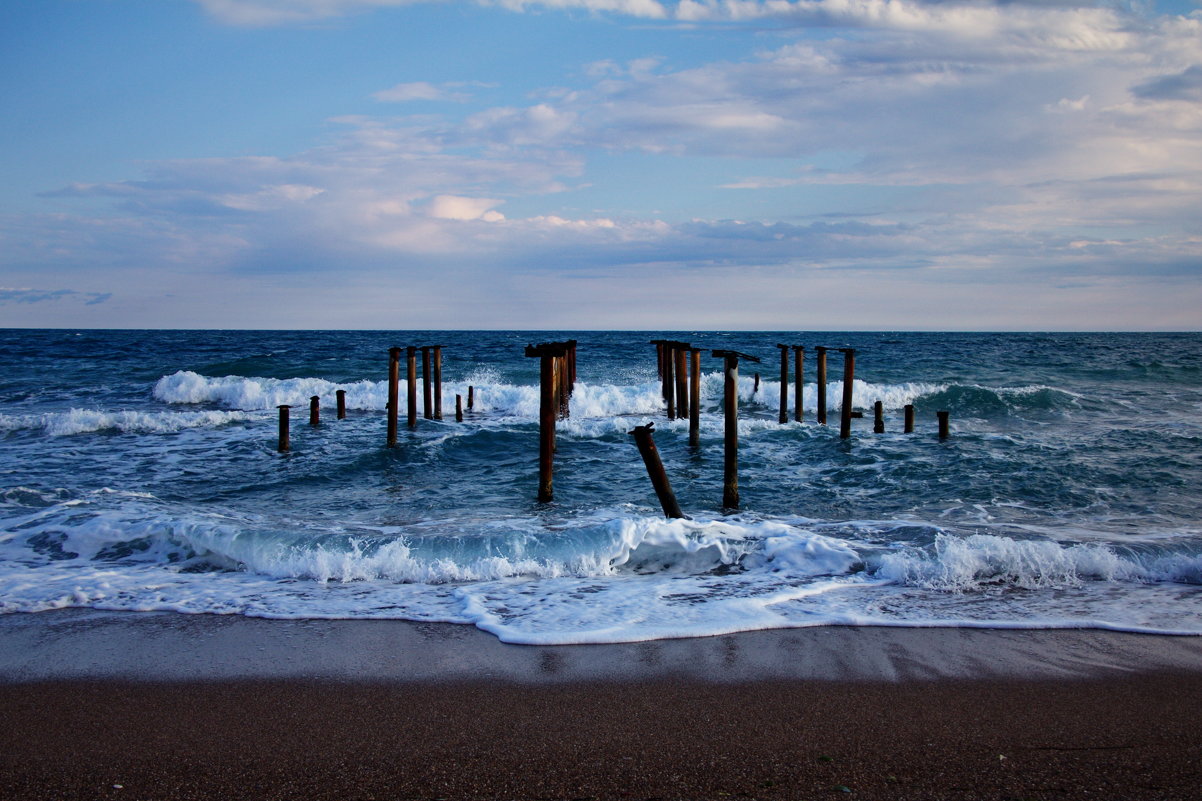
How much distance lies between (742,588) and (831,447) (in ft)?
29.0

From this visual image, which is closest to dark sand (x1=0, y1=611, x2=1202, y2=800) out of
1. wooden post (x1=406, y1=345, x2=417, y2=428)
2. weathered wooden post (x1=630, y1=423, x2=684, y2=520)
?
weathered wooden post (x1=630, y1=423, x2=684, y2=520)

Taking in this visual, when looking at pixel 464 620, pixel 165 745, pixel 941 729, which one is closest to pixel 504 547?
pixel 464 620

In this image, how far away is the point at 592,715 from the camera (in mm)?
4207

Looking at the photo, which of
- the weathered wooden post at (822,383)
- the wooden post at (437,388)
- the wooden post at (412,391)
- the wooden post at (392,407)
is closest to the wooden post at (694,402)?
the weathered wooden post at (822,383)

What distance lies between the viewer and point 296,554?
7.66 meters

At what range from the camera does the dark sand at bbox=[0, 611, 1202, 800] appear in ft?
11.5

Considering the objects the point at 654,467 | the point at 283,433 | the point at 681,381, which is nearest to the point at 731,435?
the point at 654,467

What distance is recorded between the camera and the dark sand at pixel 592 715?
3.52 m

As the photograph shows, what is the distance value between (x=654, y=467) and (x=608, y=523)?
34.7 inches

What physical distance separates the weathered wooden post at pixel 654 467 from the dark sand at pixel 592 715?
10.8 feet

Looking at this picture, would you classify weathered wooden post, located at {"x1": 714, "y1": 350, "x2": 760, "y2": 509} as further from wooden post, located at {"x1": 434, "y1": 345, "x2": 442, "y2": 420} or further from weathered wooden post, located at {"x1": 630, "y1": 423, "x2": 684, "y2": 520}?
wooden post, located at {"x1": 434, "y1": 345, "x2": 442, "y2": 420}

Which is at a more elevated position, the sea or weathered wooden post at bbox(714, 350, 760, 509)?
weathered wooden post at bbox(714, 350, 760, 509)

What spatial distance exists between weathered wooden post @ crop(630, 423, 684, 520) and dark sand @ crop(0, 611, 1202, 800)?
330cm

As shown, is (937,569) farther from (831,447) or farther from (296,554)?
(831,447)
